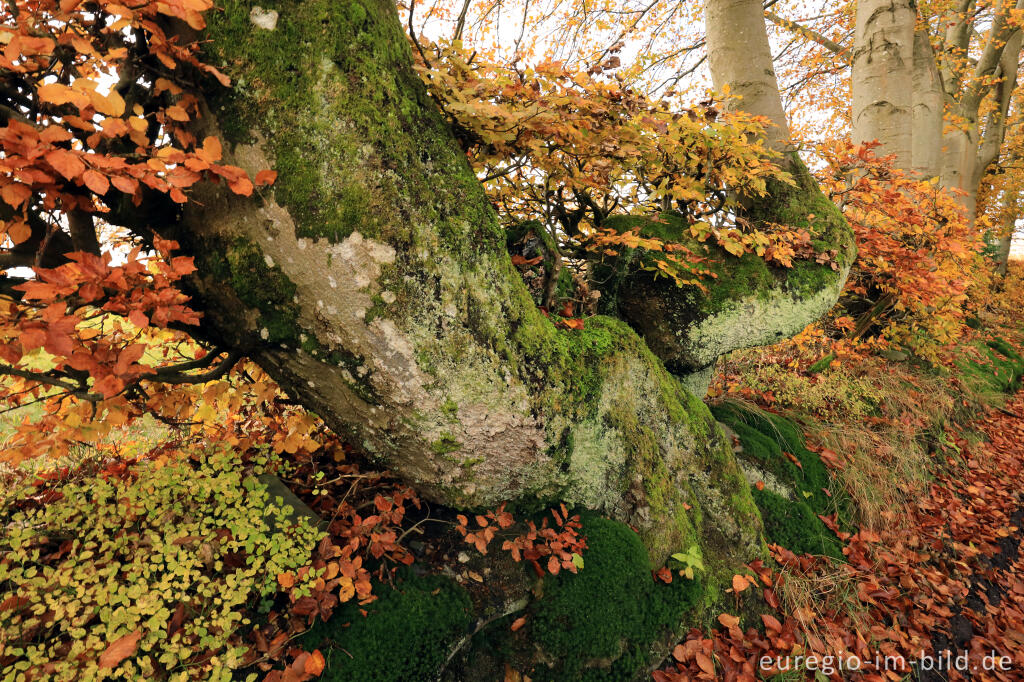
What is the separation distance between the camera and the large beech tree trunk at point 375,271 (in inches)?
67.4

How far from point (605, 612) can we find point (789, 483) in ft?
8.44

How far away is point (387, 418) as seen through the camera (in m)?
1.96

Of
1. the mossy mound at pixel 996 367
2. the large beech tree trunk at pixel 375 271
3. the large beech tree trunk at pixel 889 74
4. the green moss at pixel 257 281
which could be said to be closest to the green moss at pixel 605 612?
the large beech tree trunk at pixel 375 271

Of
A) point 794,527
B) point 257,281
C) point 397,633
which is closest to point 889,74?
point 794,527

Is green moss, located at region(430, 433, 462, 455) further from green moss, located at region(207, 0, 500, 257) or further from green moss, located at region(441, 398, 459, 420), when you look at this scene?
green moss, located at region(207, 0, 500, 257)

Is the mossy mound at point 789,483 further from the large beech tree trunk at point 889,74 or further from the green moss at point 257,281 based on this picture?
the large beech tree trunk at point 889,74

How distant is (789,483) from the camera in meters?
3.96

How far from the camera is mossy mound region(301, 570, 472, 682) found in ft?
6.11

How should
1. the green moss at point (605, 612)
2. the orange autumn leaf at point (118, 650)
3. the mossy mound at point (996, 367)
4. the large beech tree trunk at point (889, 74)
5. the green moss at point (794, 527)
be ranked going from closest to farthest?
the orange autumn leaf at point (118, 650)
the green moss at point (605, 612)
the green moss at point (794, 527)
the large beech tree trunk at point (889, 74)
the mossy mound at point (996, 367)

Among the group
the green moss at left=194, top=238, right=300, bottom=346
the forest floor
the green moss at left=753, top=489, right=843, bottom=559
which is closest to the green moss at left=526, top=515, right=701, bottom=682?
the forest floor

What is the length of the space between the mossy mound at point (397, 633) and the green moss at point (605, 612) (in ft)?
1.48

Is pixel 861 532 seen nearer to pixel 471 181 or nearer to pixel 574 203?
pixel 574 203

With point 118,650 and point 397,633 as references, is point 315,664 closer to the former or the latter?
point 397,633

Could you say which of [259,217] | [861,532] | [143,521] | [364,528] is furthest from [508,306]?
[861,532]
